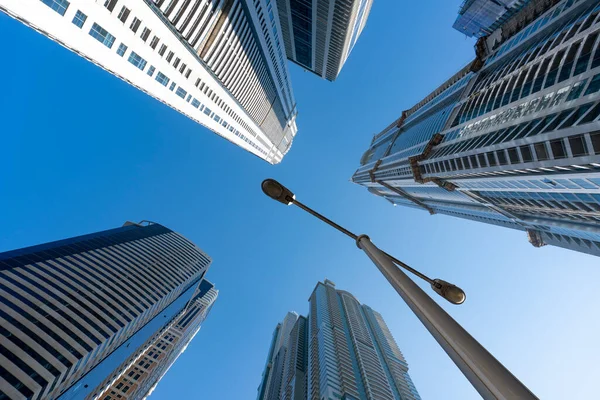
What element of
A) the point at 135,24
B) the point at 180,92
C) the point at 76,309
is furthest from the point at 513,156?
the point at 76,309

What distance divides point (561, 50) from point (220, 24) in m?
63.9

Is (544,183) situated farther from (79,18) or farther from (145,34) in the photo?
(79,18)

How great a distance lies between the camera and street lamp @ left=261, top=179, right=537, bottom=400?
3354mm

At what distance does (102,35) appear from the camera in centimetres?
4269

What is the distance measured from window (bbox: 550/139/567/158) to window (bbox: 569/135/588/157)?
1228 mm

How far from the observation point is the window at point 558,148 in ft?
113

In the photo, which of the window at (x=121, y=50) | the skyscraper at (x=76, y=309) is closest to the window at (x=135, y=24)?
the window at (x=121, y=50)

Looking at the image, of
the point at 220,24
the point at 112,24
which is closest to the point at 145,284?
the point at 112,24

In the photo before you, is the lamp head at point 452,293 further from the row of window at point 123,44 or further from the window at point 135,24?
the window at point 135,24

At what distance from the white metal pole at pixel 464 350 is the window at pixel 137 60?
59.5m

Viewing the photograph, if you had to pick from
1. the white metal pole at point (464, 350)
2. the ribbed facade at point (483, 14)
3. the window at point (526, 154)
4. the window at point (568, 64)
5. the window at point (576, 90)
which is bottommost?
the white metal pole at point (464, 350)

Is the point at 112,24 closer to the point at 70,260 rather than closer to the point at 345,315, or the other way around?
the point at 70,260

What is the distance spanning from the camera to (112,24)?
42344mm

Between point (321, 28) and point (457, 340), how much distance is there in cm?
12925
